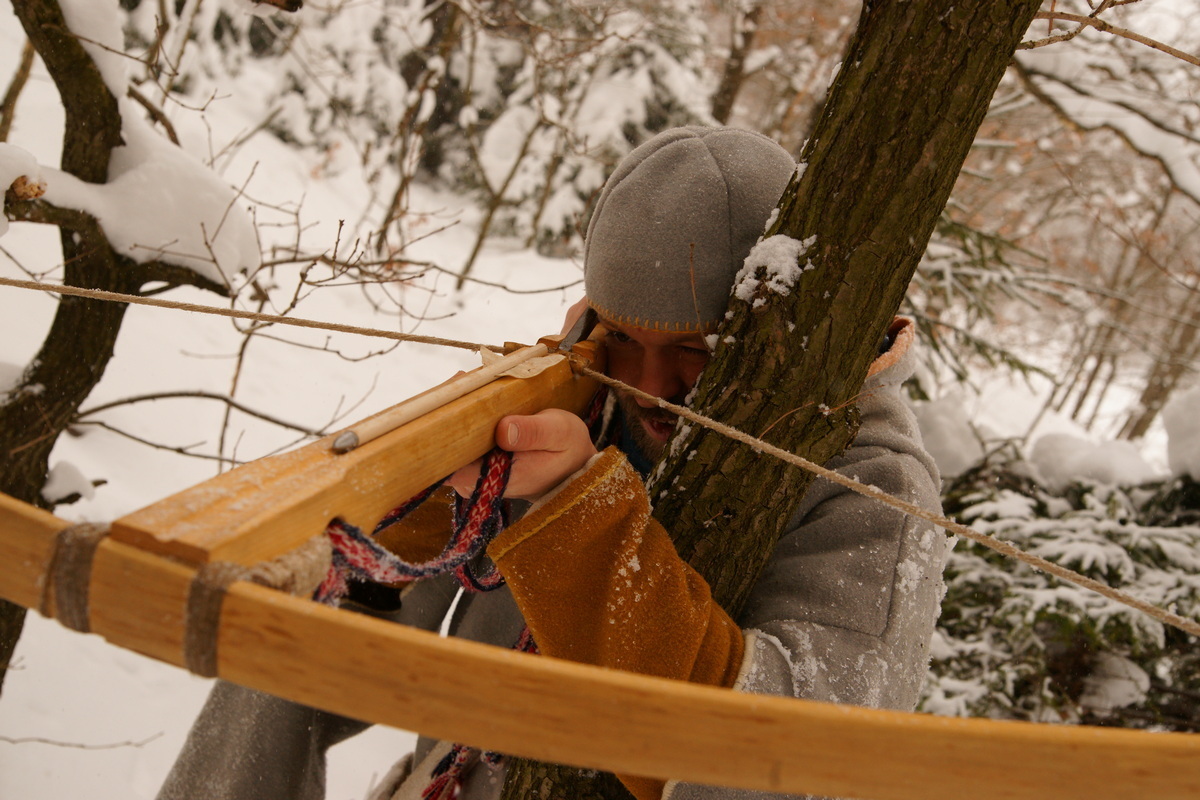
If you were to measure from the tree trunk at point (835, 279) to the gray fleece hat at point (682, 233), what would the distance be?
9cm

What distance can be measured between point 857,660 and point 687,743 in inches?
18.3

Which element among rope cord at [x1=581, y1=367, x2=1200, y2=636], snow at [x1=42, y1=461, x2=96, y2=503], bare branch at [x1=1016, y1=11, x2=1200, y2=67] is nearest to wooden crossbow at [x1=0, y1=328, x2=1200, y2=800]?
rope cord at [x1=581, y1=367, x2=1200, y2=636]

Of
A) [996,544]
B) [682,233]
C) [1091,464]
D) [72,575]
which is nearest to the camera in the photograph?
[72,575]

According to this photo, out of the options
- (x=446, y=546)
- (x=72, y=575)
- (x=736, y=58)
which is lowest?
(x=446, y=546)

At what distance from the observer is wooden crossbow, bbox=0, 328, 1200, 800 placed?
46 cm

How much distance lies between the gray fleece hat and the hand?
255 mm

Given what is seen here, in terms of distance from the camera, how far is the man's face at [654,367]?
107 cm

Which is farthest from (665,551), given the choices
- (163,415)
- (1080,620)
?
(163,415)

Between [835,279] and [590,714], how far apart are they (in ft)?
1.98

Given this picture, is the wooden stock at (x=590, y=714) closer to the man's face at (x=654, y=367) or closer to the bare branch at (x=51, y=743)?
the man's face at (x=654, y=367)

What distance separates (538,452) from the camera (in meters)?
0.80

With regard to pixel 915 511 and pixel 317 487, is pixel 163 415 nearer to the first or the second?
pixel 317 487

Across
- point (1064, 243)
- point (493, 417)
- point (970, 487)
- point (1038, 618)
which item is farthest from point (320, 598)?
Result: point (1064, 243)

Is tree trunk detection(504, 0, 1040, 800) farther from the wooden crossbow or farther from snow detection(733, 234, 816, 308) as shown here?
the wooden crossbow
